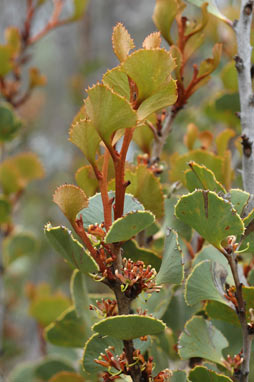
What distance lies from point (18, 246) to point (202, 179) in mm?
814

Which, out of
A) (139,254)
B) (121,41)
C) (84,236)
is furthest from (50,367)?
(121,41)

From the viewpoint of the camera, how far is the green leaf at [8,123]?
1.06 m

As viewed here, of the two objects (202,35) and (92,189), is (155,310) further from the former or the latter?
(202,35)

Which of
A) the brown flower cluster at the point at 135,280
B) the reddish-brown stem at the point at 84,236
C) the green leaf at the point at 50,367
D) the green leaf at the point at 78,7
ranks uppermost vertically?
the green leaf at the point at 78,7

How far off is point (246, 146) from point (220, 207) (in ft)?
0.55

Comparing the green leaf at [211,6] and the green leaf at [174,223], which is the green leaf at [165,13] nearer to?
the green leaf at [211,6]

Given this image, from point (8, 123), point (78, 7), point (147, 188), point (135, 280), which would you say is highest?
point (78, 7)

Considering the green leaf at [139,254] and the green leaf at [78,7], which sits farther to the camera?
the green leaf at [78,7]

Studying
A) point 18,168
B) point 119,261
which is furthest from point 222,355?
point 18,168

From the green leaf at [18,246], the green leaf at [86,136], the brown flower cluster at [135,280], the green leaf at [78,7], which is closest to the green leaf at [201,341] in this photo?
the brown flower cluster at [135,280]

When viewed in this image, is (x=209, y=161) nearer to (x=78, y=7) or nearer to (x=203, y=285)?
(x=203, y=285)

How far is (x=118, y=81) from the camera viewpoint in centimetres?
40

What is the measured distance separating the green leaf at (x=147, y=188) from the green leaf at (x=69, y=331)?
7.9 inches

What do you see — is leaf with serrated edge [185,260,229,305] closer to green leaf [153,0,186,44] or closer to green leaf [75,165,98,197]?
green leaf [75,165,98,197]
